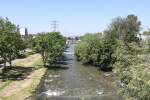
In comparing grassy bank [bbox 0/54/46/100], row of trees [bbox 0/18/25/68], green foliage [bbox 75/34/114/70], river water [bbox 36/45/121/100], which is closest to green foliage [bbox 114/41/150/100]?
river water [bbox 36/45/121/100]

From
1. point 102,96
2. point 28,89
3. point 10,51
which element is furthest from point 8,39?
point 102,96

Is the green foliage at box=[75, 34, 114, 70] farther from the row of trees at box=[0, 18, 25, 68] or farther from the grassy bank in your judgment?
the row of trees at box=[0, 18, 25, 68]

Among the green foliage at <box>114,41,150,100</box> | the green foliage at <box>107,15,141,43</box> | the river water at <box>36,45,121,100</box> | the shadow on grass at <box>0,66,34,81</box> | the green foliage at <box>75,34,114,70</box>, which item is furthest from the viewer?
the green foliage at <box>107,15,141,43</box>

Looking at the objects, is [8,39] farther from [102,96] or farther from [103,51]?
[102,96]

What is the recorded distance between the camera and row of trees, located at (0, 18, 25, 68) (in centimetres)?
6118

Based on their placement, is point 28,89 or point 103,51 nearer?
point 28,89

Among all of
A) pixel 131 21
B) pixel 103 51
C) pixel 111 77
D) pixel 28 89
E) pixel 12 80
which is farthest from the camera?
pixel 131 21

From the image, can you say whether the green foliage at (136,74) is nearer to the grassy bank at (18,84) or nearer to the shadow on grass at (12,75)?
the grassy bank at (18,84)

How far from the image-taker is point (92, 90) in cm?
4766

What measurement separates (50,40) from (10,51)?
1711 centimetres

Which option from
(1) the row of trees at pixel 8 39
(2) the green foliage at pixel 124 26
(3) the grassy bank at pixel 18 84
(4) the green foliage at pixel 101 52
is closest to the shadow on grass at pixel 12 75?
(3) the grassy bank at pixel 18 84

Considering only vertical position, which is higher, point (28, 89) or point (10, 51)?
point (10, 51)

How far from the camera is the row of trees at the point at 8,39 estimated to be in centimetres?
6118

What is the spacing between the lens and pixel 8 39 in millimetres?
62312
